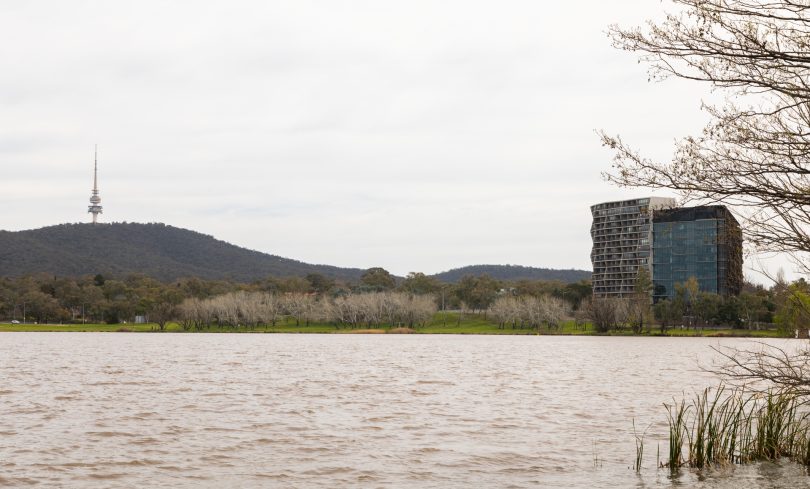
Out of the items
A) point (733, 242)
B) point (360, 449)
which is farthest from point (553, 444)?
point (733, 242)

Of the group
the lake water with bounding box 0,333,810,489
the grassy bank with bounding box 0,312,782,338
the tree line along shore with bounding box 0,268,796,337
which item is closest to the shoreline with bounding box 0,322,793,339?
the grassy bank with bounding box 0,312,782,338

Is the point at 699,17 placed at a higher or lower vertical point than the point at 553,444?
higher

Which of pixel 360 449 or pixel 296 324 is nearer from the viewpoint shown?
pixel 360 449

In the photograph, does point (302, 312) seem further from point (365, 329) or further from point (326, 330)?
point (365, 329)

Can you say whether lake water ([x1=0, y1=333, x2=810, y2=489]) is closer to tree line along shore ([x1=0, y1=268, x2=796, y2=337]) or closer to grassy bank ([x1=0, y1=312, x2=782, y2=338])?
grassy bank ([x1=0, y1=312, x2=782, y2=338])

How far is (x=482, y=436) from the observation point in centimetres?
2669

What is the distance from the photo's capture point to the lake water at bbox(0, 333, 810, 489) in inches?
793

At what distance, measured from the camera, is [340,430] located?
28.0 meters

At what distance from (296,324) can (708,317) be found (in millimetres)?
88520

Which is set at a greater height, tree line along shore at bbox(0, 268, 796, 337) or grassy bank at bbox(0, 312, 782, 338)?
tree line along shore at bbox(0, 268, 796, 337)

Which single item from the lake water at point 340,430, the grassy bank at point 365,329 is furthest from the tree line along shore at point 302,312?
the lake water at point 340,430

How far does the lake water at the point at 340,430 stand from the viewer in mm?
20141

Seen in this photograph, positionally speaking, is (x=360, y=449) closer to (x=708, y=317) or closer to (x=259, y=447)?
(x=259, y=447)

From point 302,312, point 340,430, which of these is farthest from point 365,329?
point 340,430
